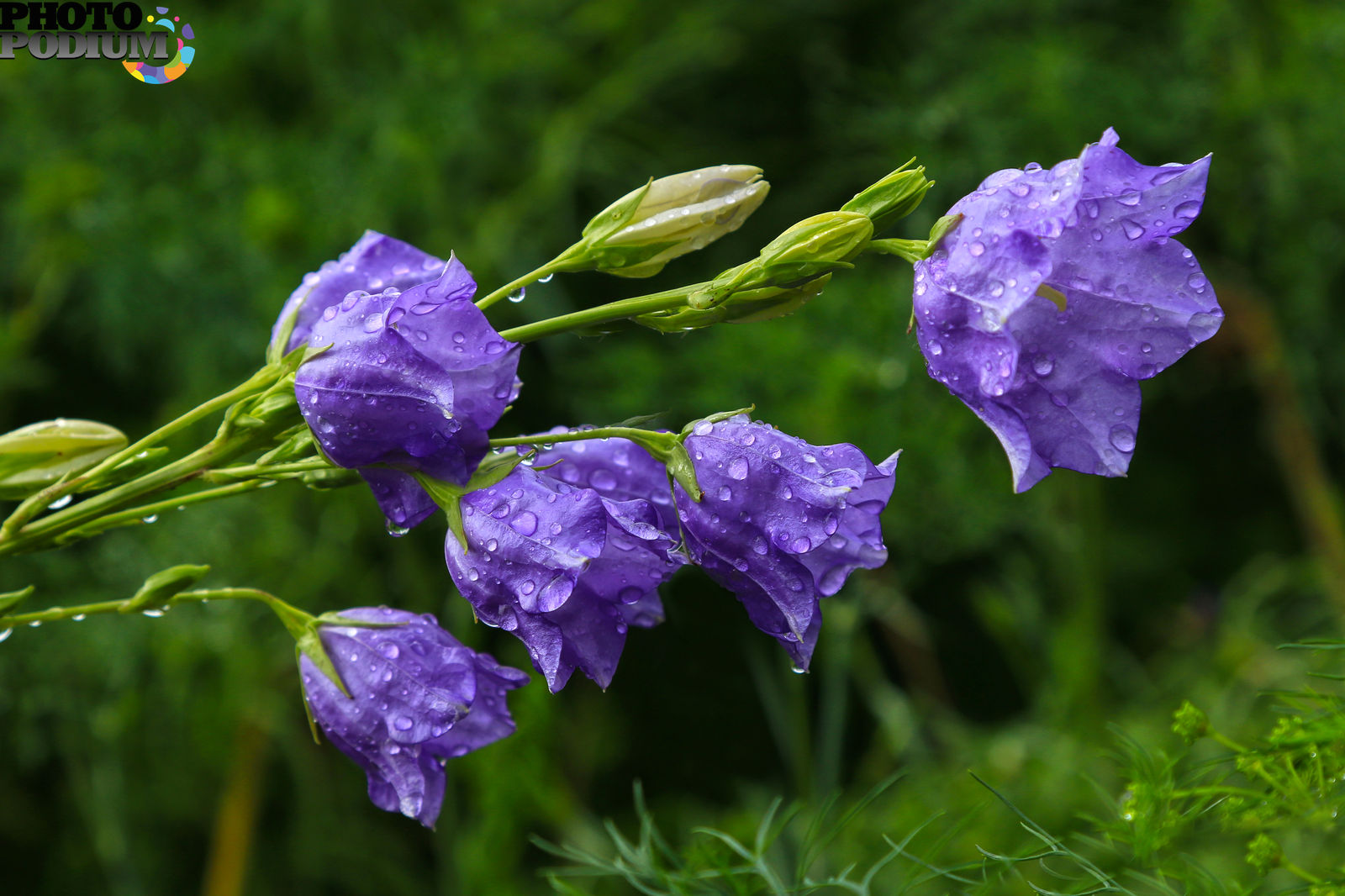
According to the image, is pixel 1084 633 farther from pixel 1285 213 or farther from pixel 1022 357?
pixel 1022 357

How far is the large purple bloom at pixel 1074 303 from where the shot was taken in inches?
14.3

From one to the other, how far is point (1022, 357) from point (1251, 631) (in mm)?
1089

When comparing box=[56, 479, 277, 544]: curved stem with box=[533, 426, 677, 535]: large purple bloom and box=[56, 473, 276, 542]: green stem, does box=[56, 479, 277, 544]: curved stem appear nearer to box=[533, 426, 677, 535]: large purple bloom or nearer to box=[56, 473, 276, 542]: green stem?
box=[56, 473, 276, 542]: green stem

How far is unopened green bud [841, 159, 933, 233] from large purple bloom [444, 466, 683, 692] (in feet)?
0.47

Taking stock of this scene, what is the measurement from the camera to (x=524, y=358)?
134 cm

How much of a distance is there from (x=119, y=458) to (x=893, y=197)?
32cm

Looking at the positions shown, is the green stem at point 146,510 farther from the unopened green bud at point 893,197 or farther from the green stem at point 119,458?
the unopened green bud at point 893,197

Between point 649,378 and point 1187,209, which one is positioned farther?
point 649,378

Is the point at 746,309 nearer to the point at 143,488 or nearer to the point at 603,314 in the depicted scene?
the point at 603,314

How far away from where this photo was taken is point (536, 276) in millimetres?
387

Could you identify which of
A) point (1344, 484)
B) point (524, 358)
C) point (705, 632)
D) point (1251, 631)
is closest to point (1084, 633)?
point (1251, 631)

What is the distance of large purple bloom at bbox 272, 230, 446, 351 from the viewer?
460 millimetres

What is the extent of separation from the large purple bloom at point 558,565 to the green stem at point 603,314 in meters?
0.05

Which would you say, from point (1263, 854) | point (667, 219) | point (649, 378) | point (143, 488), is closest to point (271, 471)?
point (143, 488)
